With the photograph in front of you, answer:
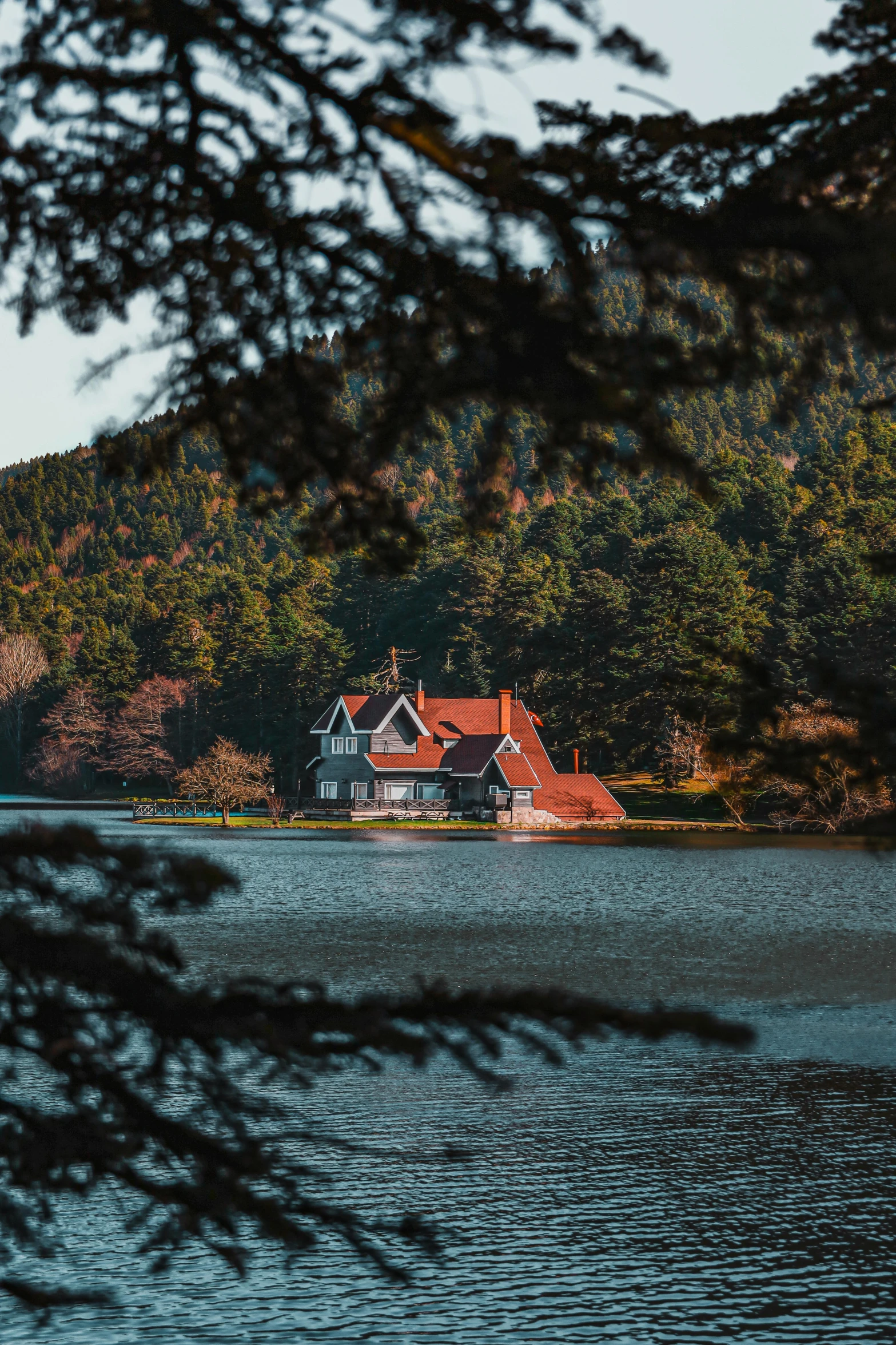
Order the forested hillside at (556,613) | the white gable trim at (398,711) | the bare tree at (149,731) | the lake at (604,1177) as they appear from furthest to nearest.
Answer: the bare tree at (149,731) < the white gable trim at (398,711) < the forested hillside at (556,613) < the lake at (604,1177)

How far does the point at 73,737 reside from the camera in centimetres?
11388

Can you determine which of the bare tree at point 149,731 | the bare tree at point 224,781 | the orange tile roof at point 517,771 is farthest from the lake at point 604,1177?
the bare tree at point 149,731

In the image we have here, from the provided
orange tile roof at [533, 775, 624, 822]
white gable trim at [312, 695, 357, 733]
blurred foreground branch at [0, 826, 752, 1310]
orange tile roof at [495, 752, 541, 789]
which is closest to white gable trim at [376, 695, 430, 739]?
white gable trim at [312, 695, 357, 733]

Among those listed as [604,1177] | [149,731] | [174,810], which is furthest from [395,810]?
[604,1177]

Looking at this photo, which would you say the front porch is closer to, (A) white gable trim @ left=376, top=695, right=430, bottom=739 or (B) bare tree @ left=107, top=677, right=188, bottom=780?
(A) white gable trim @ left=376, top=695, right=430, bottom=739

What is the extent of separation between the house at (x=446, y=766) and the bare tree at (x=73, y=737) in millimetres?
35775

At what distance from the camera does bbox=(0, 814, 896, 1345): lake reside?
400 inches

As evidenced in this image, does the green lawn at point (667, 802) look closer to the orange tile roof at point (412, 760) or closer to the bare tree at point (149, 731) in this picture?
the orange tile roof at point (412, 760)

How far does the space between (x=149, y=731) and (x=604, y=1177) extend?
318 ft

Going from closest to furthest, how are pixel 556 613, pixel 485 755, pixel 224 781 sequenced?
pixel 224 781, pixel 485 755, pixel 556 613

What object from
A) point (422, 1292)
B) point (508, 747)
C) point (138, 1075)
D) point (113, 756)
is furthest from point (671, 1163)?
point (113, 756)

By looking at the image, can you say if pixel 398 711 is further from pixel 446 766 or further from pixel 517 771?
pixel 517 771

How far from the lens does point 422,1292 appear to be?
10.7 metres

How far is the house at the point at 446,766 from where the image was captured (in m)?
77.0
